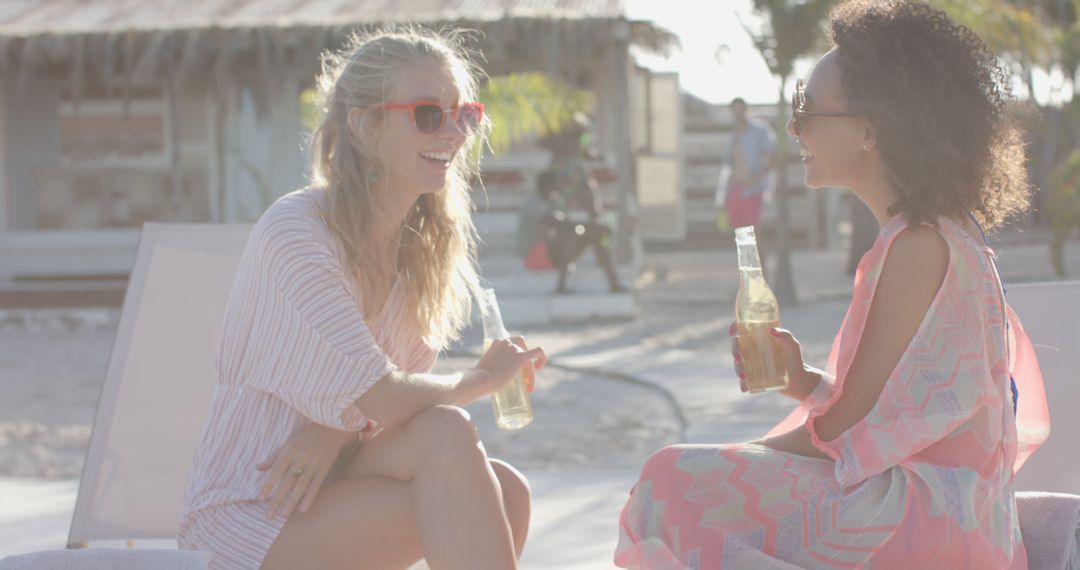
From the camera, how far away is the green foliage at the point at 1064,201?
11.0 metres

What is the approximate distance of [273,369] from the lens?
2498 mm

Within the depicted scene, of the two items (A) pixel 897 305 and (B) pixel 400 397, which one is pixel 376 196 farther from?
(A) pixel 897 305

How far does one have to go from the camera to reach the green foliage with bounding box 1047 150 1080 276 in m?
11.0

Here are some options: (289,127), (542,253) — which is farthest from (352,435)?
(289,127)

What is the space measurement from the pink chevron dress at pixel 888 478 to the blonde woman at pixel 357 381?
38 centimetres

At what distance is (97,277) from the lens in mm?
13477

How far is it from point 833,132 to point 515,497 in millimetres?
954

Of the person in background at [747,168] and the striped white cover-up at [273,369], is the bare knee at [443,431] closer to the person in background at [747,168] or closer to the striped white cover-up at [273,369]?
the striped white cover-up at [273,369]

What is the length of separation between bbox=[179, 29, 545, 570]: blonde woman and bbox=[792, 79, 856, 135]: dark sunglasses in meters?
0.67

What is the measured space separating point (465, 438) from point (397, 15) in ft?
34.1

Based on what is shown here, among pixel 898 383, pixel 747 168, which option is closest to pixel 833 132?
pixel 898 383

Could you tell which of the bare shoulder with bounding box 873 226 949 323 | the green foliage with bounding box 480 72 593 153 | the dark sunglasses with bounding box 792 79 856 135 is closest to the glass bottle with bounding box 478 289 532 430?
the dark sunglasses with bounding box 792 79 856 135

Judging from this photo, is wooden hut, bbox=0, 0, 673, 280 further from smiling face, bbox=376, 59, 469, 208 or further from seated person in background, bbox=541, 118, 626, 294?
smiling face, bbox=376, 59, 469, 208

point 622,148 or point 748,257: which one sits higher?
point 748,257
